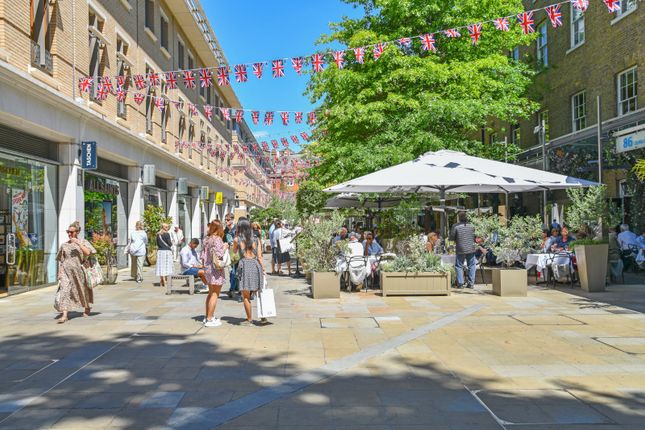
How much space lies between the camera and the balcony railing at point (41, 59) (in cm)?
1240

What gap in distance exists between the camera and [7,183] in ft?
38.7

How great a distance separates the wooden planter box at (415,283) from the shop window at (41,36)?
9138 millimetres

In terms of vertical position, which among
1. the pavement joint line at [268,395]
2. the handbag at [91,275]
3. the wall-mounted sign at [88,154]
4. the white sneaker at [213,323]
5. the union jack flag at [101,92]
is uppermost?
the union jack flag at [101,92]

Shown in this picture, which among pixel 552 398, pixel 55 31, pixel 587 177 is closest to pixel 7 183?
pixel 55 31

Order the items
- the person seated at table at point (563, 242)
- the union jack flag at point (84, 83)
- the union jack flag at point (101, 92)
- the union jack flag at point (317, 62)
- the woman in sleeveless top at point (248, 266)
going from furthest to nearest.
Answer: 1. the union jack flag at point (101, 92)
2. the union jack flag at point (84, 83)
3. the person seated at table at point (563, 242)
4. the union jack flag at point (317, 62)
5. the woman in sleeveless top at point (248, 266)

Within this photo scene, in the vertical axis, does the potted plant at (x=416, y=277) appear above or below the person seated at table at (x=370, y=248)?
below

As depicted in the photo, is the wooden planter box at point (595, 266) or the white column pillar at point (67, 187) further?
the white column pillar at point (67, 187)

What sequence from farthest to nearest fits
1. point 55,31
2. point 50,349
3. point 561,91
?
point 561,91 < point 55,31 < point 50,349

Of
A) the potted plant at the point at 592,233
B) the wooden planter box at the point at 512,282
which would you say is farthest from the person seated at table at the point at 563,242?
the wooden planter box at the point at 512,282

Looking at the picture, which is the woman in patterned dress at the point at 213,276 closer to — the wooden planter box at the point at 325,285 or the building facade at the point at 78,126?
the wooden planter box at the point at 325,285

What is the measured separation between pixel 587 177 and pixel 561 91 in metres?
4.67

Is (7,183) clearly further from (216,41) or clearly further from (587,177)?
(216,41)

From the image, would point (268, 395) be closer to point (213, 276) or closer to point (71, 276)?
point (213, 276)

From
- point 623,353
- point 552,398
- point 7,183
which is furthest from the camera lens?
point 7,183
